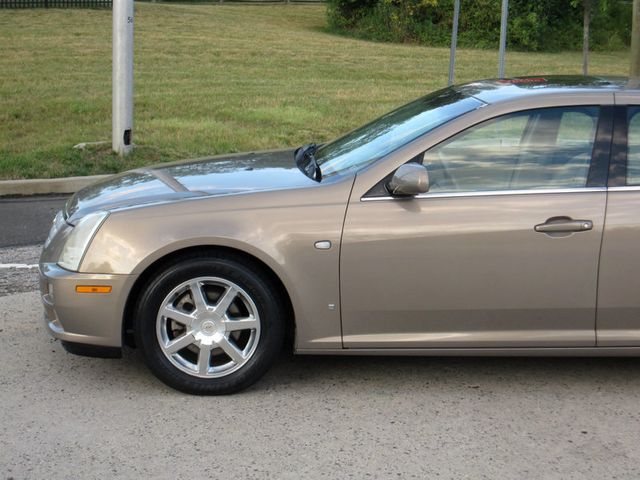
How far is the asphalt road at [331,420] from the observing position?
4.15 metres

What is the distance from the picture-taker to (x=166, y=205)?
15.9 ft

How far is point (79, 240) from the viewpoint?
484 centimetres

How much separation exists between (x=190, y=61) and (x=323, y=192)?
1748 centimetres

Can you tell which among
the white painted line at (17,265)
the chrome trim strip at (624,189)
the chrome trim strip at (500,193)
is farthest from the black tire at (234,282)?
the white painted line at (17,265)

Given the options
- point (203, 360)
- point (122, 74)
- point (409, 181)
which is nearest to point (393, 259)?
point (409, 181)

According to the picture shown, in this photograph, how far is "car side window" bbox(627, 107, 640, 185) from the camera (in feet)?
15.9

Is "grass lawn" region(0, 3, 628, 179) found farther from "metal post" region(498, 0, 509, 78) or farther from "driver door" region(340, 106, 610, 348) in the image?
"driver door" region(340, 106, 610, 348)

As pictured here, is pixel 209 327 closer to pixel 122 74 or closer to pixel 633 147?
pixel 633 147

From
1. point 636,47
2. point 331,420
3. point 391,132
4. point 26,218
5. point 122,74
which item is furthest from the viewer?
point 636,47

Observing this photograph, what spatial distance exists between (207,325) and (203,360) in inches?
6.7

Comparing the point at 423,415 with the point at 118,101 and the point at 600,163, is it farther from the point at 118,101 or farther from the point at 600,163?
the point at 118,101

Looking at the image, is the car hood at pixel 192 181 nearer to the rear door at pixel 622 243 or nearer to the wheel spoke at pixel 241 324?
the wheel spoke at pixel 241 324

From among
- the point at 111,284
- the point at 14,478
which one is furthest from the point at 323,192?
the point at 14,478

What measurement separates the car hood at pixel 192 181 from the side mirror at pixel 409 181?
0.45 meters
